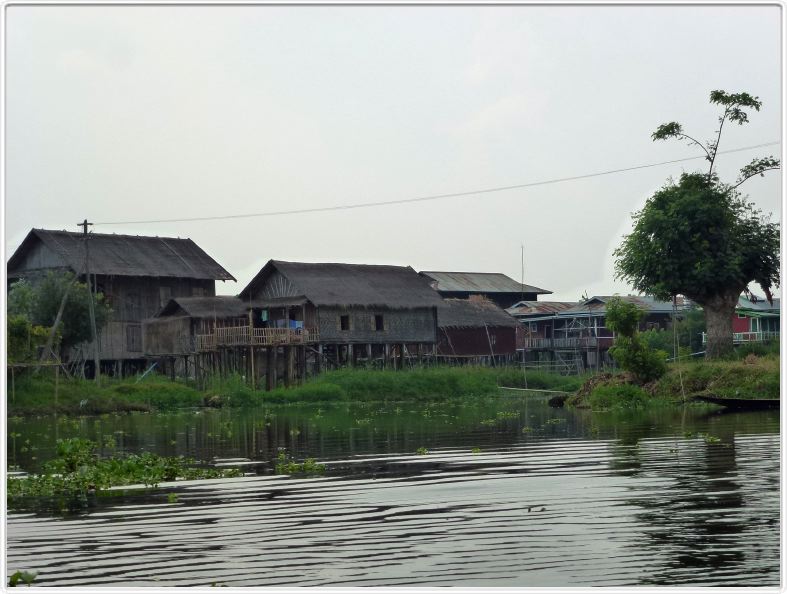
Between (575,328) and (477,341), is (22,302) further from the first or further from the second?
(575,328)

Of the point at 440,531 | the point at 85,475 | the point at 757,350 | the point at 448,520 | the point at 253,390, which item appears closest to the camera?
the point at 440,531

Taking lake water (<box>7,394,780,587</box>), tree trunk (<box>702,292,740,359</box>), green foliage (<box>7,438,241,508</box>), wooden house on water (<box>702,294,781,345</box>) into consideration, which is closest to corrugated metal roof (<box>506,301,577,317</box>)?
wooden house on water (<box>702,294,781,345</box>)

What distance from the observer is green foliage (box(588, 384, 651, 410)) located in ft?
131

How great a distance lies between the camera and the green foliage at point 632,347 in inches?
1596

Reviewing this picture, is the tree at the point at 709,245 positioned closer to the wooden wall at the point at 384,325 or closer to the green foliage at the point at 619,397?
the green foliage at the point at 619,397

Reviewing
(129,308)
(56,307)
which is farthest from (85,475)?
(129,308)

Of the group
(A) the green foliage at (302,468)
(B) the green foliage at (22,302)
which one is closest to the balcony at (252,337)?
(B) the green foliage at (22,302)

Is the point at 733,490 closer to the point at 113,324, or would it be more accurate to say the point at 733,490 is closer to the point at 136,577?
the point at 136,577

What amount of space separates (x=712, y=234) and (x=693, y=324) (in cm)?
2205

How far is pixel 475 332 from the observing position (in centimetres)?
6831

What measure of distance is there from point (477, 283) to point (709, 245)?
42.3 metres

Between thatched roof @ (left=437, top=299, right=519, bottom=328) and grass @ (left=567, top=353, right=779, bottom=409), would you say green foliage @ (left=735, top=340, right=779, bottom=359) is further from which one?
thatched roof @ (left=437, top=299, right=519, bottom=328)

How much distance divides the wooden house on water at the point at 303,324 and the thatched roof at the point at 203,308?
0.06 metres

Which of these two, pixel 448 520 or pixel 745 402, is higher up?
pixel 745 402
